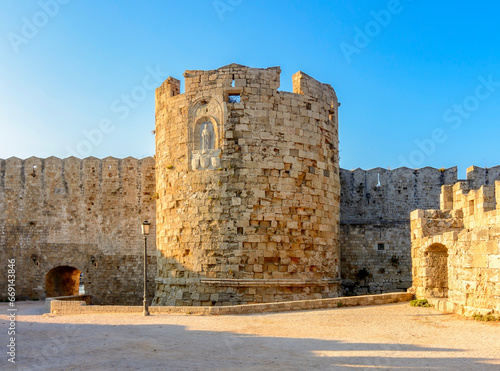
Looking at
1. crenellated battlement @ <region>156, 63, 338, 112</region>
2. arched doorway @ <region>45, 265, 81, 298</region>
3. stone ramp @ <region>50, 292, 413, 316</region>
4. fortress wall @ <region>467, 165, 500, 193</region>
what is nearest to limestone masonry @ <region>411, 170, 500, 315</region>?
stone ramp @ <region>50, 292, 413, 316</region>

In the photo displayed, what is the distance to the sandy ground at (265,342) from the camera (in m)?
5.94

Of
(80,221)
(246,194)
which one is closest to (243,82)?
(246,194)

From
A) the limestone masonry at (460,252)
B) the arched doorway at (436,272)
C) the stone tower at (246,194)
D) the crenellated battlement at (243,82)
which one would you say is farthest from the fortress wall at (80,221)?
the arched doorway at (436,272)

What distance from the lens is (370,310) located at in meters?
10.5

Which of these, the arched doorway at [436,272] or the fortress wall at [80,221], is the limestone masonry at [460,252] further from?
the fortress wall at [80,221]

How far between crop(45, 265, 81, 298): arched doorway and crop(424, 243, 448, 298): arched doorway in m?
13.7

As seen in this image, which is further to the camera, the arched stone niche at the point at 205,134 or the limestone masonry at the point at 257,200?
the arched stone niche at the point at 205,134

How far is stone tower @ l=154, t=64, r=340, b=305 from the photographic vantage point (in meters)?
12.9

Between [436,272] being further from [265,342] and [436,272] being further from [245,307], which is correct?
[265,342]

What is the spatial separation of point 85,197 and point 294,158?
9682 millimetres

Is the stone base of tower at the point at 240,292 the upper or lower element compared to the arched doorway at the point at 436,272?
lower

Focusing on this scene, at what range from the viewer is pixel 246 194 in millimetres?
12984

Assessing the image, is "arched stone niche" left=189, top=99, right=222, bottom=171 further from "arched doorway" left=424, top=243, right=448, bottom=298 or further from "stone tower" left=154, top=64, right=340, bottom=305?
"arched doorway" left=424, top=243, right=448, bottom=298

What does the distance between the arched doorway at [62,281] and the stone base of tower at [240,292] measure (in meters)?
7.88
